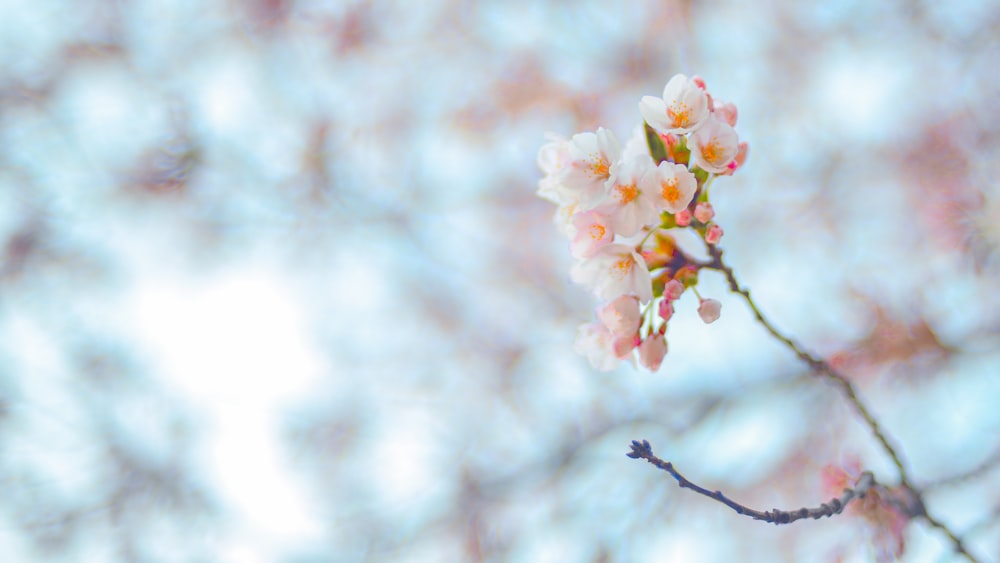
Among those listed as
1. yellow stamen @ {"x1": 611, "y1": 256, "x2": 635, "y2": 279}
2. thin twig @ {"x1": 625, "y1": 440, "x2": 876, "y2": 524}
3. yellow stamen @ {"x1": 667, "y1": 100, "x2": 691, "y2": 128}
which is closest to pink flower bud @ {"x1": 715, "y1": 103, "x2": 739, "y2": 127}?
yellow stamen @ {"x1": 667, "y1": 100, "x2": 691, "y2": 128}

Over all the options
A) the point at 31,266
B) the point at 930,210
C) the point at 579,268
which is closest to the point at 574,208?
the point at 579,268

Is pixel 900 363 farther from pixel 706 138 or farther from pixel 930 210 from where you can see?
pixel 706 138

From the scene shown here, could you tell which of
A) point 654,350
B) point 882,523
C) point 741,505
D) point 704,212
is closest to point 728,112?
point 704,212

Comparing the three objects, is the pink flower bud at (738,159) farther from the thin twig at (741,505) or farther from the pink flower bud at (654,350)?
the thin twig at (741,505)

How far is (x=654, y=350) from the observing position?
1400 millimetres

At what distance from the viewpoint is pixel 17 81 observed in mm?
4746

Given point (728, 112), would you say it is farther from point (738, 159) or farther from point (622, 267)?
point (622, 267)

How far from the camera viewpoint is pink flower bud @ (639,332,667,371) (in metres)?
1.40

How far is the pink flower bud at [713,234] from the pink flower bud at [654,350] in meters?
0.26

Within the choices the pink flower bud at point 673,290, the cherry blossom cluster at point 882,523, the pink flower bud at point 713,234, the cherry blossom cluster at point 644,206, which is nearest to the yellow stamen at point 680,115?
the cherry blossom cluster at point 644,206

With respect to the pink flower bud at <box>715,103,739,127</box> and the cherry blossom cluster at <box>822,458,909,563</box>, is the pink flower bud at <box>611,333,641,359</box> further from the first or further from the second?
the cherry blossom cluster at <box>822,458,909,563</box>

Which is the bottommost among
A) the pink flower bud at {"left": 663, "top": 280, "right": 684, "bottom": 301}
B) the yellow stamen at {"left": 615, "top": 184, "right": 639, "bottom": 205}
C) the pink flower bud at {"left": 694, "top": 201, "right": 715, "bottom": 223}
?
the pink flower bud at {"left": 663, "top": 280, "right": 684, "bottom": 301}

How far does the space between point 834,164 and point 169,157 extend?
5086 mm

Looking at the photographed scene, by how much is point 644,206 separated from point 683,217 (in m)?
0.08
